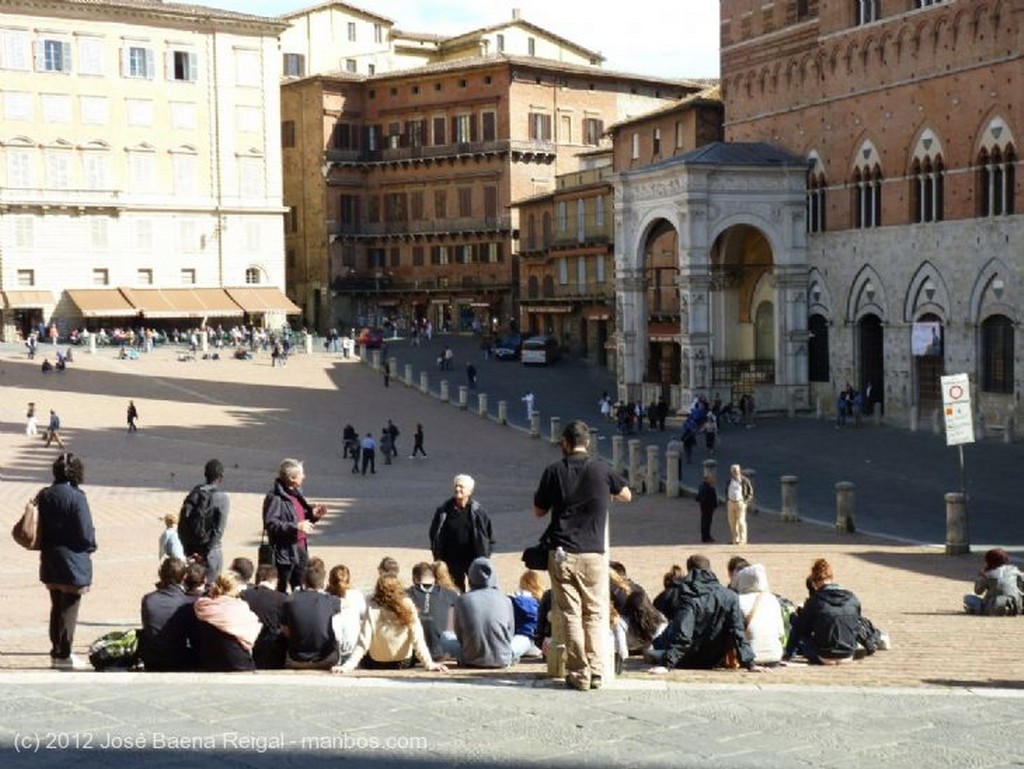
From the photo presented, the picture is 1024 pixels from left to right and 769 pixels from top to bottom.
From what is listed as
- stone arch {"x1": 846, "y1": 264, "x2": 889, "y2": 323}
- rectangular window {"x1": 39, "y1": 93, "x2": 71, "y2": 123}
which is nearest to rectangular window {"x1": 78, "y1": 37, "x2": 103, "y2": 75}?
rectangular window {"x1": 39, "y1": 93, "x2": 71, "y2": 123}

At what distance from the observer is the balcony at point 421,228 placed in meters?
80.3

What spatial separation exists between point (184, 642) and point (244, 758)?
3.35m

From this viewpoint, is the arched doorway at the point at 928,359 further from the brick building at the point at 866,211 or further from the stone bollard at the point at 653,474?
the stone bollard at the point at 653,474

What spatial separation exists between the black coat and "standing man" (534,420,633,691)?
1.61m

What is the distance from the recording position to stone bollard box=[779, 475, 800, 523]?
91.0 feet

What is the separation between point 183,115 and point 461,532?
219ft

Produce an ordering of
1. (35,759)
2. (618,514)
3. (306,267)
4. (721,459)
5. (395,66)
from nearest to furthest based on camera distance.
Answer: (35,759) < (618,514) < (721,459) < (306,267) < (395,66)

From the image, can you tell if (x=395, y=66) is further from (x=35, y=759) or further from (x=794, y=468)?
(x=35, y=759)

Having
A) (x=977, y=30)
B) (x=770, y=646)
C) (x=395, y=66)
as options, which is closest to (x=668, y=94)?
(x=395, y=66)

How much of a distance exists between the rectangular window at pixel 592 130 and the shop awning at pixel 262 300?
1850 centimetres

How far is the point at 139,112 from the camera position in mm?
74562

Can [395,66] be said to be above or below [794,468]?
above

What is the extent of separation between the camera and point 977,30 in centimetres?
4022

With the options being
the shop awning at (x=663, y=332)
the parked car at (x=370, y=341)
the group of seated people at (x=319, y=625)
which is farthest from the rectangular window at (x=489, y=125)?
the group of seated people at (x=319, y=625)
